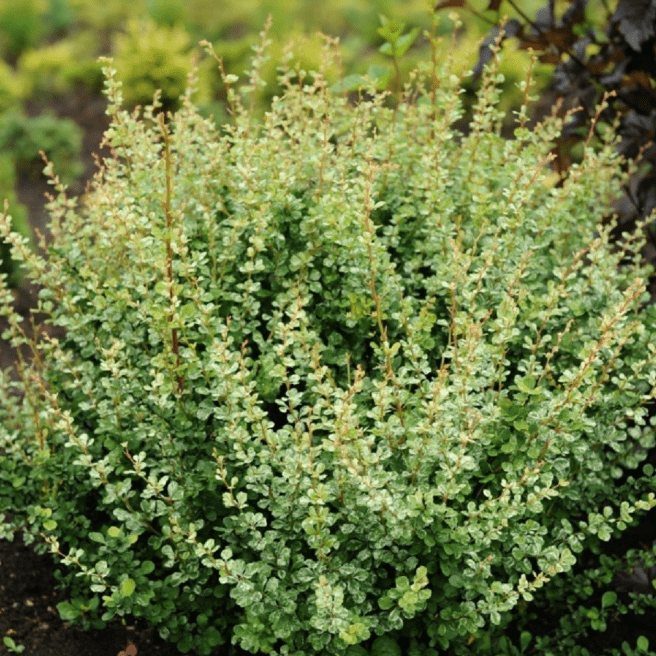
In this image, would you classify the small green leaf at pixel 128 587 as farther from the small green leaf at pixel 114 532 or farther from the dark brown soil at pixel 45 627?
the dark brown soil at pixel 45 627

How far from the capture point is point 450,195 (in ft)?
9.71

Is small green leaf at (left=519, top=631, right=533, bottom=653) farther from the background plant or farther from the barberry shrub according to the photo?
the background plant

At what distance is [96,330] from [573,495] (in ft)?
5.05

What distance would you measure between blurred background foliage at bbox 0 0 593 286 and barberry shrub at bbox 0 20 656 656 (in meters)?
1.74

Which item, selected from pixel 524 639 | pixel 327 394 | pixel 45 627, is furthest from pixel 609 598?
pixel 45 627

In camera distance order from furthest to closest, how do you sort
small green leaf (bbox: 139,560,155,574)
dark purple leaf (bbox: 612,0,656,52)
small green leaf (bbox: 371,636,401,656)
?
dark purple leaf (bbox: 612,0,656,52) < small green leaf (bbox: 139,560,155,574) < small green leaf (bbox: 371,636,401,656)

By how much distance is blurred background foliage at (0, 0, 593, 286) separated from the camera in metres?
6.41

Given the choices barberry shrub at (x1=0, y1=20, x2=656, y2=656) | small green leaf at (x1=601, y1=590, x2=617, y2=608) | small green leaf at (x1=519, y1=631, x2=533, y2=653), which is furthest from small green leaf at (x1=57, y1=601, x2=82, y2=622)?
small green leaf at (x1=601, y1=590, x2=617, y2=608)

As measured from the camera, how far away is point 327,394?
2.17 meters

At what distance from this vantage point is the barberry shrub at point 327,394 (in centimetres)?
226

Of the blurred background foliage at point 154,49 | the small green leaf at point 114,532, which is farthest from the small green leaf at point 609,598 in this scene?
the blurred background foliage at point 154,49

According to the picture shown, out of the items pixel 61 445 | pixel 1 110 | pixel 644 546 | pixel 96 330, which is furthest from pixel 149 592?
pixel 1 110

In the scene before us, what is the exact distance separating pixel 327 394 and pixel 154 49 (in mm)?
5257

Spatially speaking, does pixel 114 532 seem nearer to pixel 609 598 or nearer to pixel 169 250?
pixel 169 250
